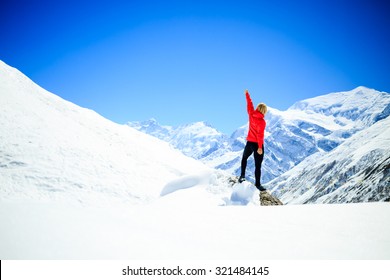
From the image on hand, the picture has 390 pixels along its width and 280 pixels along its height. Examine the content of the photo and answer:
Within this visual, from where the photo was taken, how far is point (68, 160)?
40.1 feet

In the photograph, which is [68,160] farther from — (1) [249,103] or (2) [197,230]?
(2) [197,230]

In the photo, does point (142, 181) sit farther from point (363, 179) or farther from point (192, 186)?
point (363, 179)

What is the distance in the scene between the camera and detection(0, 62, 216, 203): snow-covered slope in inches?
406

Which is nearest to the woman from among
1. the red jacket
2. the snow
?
the red jacket

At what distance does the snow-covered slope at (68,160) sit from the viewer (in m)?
10.3

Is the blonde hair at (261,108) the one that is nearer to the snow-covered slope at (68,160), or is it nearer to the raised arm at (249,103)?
the raised arm at (249,103)

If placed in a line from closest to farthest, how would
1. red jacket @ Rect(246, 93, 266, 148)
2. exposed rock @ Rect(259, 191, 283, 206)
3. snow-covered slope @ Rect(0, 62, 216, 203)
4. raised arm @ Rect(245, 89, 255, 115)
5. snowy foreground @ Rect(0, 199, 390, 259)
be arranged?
snowy foreground @ Rect(0, 199, 390, 259) → red jacket @ Rect(246, 93, 266, 148) → raised arm @ Rect(245, 89, 255, 115) → exposed rock @ Rect(259, 191, 283, 206) → snow-covered slope @ Rect(0, 62, 216, 203)

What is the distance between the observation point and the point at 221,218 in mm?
3998

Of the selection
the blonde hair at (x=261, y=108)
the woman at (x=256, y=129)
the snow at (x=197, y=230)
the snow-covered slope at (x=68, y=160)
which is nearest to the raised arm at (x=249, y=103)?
the woman at (x=256, y=129)

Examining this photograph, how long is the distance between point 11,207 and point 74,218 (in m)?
0.87

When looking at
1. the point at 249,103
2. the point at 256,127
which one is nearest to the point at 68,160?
the point at 249,103

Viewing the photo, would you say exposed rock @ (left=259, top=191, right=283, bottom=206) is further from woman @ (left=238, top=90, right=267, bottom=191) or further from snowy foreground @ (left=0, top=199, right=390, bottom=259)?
snowy foreground @ (left=0, top=199, right=390, bottom=259)

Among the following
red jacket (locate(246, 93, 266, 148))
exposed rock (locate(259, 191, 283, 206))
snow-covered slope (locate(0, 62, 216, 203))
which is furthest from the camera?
snow-covered slope (locate(0, 62, 216, 203))

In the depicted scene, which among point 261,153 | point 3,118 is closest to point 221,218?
point 261,153
